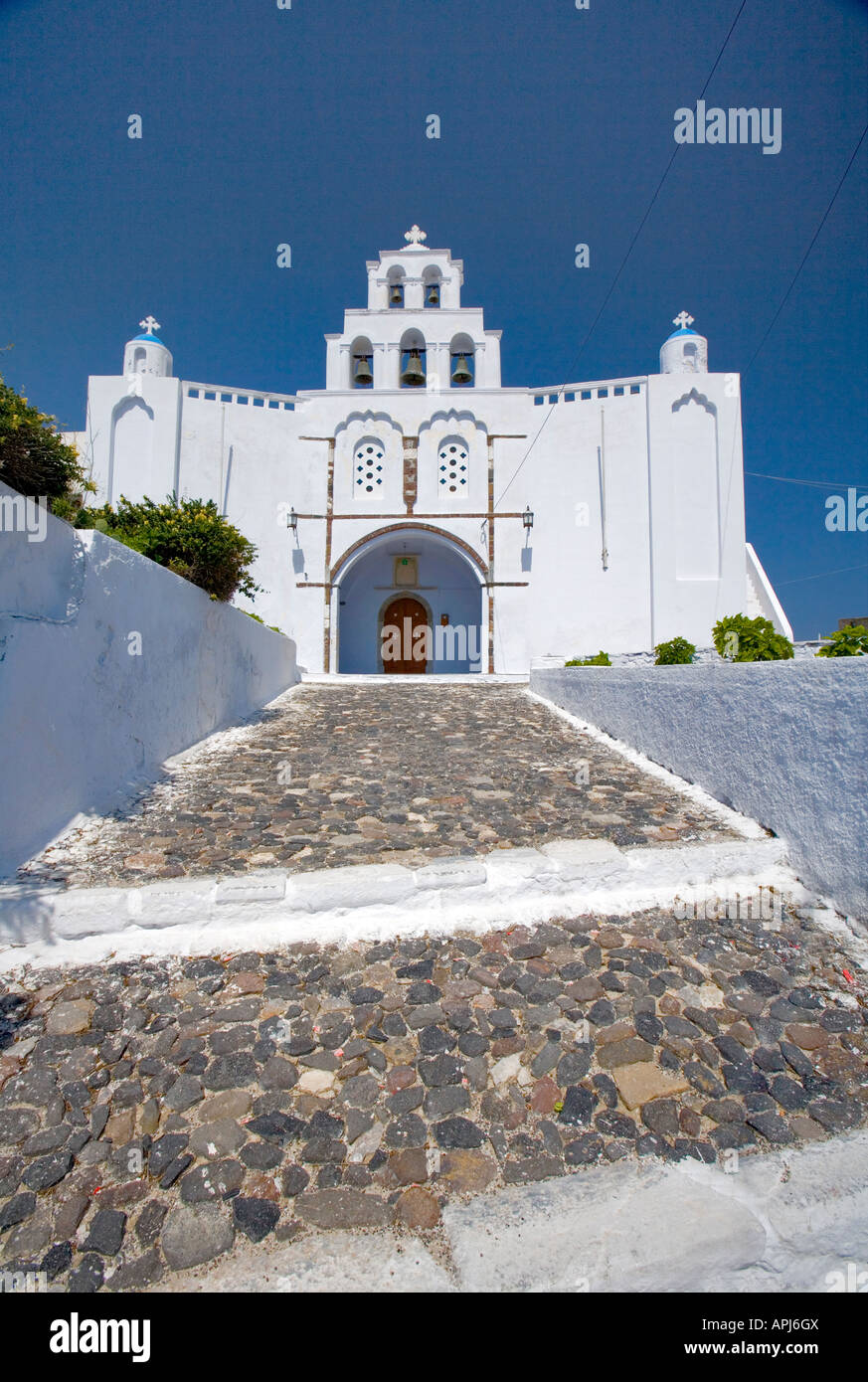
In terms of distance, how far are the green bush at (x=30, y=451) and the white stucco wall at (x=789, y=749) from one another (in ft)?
15.6

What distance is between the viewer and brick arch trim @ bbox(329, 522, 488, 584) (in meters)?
16.2

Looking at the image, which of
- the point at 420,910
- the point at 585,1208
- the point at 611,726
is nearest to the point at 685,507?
the point at 611,726

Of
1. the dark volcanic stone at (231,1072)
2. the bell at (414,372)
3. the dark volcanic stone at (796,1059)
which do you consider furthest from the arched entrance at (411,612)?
the dark volcanic stone at (231,1072)

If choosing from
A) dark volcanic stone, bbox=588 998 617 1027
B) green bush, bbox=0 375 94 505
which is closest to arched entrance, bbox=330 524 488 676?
green bush, bbox=0 375 94 505

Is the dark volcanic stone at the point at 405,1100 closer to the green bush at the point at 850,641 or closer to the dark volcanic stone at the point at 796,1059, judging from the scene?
the dark volcanic stone at the point at 796,1059

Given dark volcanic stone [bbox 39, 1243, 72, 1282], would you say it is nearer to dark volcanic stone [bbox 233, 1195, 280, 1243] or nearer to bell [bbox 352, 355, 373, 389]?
dark volcanic stone [bbox 233, 1195, 280, 1243]

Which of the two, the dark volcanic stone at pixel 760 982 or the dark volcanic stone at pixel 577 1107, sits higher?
the dark volcanic stone at pixel 760 982

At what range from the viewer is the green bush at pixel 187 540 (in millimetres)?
6180

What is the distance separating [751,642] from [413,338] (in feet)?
46.9

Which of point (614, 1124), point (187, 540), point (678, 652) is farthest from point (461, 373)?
point (614, 1124)

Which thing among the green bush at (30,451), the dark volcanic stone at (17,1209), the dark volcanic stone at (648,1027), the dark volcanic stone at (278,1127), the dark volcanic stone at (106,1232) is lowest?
the dark volcanic stone at (106,1232)

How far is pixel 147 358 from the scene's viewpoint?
16141 millimetres

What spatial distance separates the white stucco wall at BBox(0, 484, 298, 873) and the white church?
1094 cm

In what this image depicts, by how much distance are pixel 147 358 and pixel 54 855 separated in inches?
678
